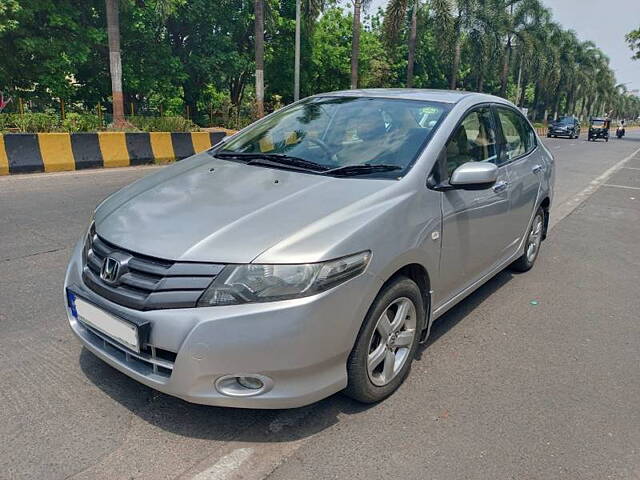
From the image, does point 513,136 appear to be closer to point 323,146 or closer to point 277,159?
point 323,146

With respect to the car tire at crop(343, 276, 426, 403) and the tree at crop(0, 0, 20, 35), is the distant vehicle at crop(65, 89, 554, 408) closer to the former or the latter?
the car tire at crop(343, 276, 426, 403)

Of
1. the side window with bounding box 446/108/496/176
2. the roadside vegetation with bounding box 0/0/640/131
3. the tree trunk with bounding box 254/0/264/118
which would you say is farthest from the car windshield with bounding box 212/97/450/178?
the tree trunk with bounding box 254/0/264/118

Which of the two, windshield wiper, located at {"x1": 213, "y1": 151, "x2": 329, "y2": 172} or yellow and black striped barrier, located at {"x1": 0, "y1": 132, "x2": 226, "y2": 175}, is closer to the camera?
windshield wiper, located at {"x1": 213, "y1": 151, "x2": 329, "y2": 172}

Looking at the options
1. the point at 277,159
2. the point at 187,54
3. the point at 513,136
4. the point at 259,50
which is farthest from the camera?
the point at 187,54

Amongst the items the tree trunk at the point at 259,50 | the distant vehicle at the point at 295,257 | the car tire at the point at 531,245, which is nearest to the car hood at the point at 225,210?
the distant vehicle at the point at 295,257

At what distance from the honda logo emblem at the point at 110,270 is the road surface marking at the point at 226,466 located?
925mm

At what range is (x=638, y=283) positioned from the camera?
5.21m

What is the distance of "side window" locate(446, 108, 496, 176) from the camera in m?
3.38

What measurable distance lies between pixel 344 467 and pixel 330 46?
102ft

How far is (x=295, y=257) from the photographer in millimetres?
2309

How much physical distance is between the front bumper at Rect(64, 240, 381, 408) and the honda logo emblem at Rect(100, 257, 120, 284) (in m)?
0.11

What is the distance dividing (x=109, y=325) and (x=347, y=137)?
185 cm

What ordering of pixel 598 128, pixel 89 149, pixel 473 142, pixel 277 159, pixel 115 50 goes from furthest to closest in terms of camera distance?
pixel 598 128 → pixel 115 50 → pixel 89 149 → pixel 473 142 → pixel 277 159

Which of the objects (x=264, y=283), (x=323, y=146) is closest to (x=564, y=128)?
(x=323, y=146)
